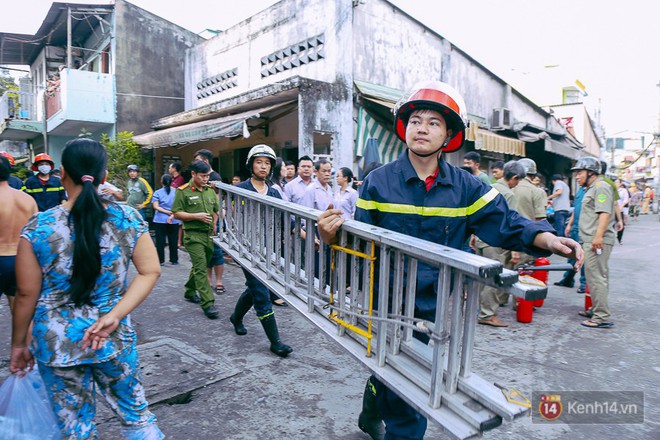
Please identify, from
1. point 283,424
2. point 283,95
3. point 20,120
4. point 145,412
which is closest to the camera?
point 145,412

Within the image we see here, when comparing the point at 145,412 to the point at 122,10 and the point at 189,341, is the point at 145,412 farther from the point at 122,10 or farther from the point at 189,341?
the point at 122,10

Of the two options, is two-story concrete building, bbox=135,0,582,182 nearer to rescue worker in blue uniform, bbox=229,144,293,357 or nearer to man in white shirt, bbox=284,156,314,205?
man in white shirt, bbox=284,156,314,205

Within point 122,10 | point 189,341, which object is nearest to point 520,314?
point 189,341

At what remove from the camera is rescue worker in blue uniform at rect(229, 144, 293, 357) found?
3.74 meters

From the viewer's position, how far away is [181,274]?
699 centimetres

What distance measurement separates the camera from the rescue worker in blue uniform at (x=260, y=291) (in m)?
3.74

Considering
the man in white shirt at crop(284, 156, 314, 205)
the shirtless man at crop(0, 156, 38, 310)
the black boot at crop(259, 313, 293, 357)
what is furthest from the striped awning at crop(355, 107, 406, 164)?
the shirtless man at crop(0, 156, 38, 310)

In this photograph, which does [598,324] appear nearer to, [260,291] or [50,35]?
[260,291]

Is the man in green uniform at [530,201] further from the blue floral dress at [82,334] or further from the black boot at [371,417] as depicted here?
the blue floral dress at [82,334]

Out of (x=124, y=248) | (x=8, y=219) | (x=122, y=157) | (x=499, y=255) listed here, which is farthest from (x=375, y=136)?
(x=124, y=248)

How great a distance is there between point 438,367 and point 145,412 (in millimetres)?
1320

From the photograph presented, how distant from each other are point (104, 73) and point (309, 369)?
13.2 meters

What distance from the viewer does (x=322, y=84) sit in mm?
8336

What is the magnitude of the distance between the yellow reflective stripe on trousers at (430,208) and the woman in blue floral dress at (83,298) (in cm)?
103
